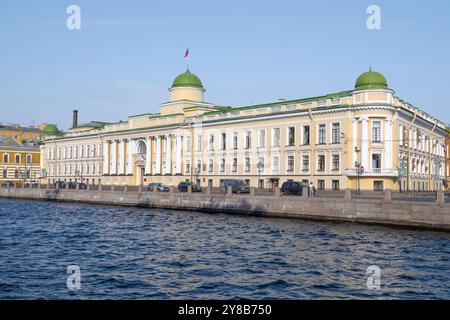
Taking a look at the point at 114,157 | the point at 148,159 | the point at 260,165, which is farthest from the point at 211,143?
the point at 114,157

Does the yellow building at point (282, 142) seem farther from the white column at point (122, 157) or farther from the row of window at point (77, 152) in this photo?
the row of window at point (77, 152)

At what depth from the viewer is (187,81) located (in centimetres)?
7419

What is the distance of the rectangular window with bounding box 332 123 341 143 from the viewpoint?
53438 mm

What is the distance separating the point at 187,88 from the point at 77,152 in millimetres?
28912

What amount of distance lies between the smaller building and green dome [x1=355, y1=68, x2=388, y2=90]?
2713 inches

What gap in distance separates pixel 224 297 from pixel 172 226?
17844 millimetres

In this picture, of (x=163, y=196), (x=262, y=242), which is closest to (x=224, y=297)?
(x=262, y=242)

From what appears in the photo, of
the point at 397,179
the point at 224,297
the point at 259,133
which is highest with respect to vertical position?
the point at 259,133

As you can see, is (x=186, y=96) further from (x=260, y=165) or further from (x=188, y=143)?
(x=260, y=165)

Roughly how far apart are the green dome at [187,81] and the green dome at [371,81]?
28124mm

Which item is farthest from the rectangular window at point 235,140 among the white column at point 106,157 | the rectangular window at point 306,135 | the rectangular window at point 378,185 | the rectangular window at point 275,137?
the white column at point 106,157

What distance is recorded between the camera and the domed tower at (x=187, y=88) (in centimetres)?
7406
